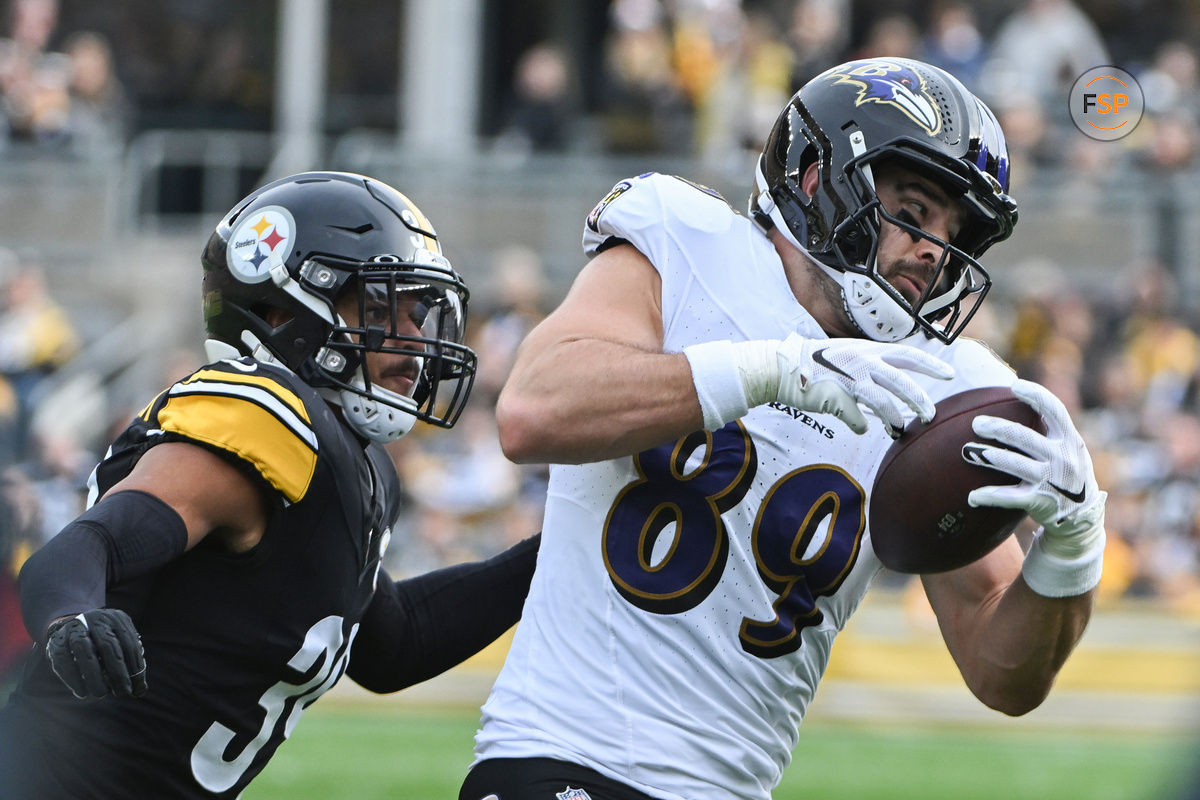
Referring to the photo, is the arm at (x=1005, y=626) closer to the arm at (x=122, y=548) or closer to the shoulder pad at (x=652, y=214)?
the shoulder pad at (x=652, y=214)

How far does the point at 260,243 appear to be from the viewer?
337cm

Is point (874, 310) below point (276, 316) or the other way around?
the other way around

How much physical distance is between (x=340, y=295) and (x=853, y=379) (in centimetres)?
113

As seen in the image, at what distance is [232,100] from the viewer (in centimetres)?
1584

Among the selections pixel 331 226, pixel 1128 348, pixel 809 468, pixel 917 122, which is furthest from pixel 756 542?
pixel 1128 348

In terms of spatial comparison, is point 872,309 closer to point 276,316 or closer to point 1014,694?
point 1014,694

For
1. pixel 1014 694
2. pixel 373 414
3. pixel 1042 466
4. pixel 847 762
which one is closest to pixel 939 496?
pixel 1042 466

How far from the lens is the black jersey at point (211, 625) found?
297 cm

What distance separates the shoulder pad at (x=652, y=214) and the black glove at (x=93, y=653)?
109 cm

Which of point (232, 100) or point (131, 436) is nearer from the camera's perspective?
point (131, 436)

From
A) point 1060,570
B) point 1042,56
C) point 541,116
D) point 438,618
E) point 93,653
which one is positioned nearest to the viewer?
point 93,653

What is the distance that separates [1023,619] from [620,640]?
0.74m

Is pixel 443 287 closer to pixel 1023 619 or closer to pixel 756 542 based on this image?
pixel 756 542

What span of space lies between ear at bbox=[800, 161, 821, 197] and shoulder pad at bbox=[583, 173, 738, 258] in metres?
0.15
